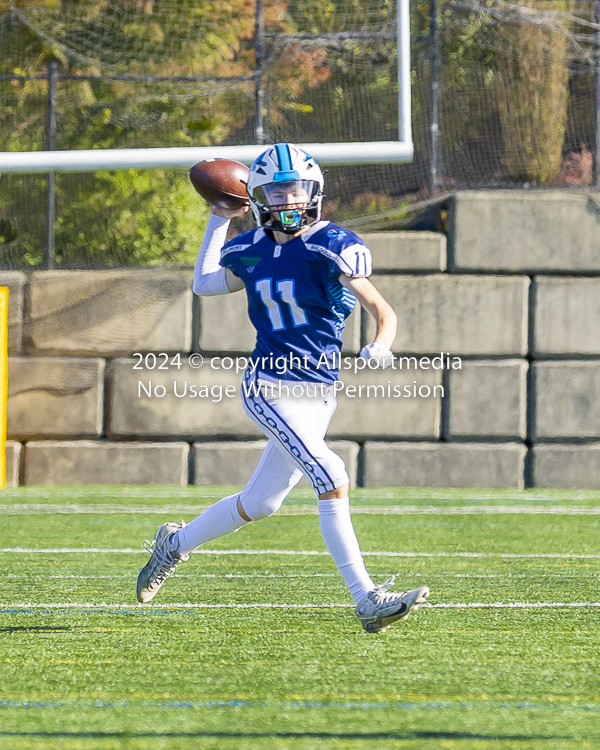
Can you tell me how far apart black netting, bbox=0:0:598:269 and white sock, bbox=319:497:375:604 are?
15.7 feet

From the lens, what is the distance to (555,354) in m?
7.40

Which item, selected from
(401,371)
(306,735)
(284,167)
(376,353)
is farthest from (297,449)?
(401,371)

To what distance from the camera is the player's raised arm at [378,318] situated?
2.97 metres

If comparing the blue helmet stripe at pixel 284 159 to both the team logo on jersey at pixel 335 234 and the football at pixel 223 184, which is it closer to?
the team logo on jersey at pixel 335 234

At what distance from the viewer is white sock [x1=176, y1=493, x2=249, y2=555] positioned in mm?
3465

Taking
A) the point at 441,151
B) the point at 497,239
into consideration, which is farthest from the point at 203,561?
the point at 441,151

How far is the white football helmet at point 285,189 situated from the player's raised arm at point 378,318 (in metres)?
0.29

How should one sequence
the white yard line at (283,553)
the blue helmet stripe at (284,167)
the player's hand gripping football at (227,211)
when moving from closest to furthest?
1. the blue helmet stripe at (284,167)
2. the player's hand gripping football at (227,211)
3. the white yard line at (283,553)

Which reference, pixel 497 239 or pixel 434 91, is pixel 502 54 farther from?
pixel 497 239

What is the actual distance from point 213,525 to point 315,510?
284 centimetres

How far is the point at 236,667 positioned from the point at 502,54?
21.6 feet

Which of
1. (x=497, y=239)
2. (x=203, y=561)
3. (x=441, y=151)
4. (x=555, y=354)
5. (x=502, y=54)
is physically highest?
(x=502, y=54)

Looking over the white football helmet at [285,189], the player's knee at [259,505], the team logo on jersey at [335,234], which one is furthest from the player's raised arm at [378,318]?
the player's knee at [259,505]

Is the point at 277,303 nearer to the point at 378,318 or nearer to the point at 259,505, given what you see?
the point at 378,318
